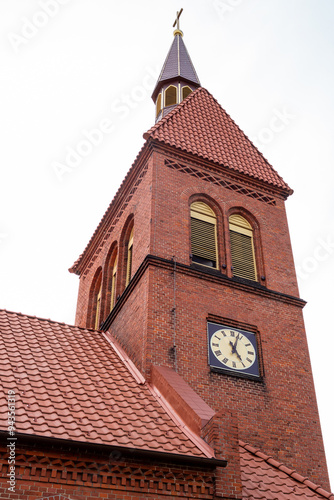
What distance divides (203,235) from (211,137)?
144 inches

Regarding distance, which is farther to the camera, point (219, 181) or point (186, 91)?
point (186, 91)

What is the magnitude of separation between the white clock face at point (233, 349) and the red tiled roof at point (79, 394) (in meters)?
1.81

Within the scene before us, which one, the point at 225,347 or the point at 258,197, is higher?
the point at 258,197

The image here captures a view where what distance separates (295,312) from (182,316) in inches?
126

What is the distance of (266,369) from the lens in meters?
12.4

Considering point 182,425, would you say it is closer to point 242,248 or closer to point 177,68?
point 242,248

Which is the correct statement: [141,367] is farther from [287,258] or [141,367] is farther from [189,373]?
[287,258]

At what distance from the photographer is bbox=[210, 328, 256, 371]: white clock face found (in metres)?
12.1

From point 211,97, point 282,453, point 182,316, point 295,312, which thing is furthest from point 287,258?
point 211,97

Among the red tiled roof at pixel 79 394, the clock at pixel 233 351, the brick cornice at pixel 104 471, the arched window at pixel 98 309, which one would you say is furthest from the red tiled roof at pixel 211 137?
the brick cornice at pixel 104 471

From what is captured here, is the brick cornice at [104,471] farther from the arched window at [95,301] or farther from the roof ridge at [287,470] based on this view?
the arched window at [95,301]

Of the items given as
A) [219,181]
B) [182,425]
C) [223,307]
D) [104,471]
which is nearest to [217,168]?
[219,181]

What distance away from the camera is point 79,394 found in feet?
31.7

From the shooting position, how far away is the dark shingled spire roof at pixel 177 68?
2123cm
